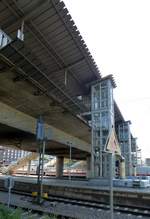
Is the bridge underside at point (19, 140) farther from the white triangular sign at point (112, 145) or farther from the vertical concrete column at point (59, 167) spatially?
the white triangular sign at point (112, 145)

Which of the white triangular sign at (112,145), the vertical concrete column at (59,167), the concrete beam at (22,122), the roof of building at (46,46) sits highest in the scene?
the roof of building at (46,46)

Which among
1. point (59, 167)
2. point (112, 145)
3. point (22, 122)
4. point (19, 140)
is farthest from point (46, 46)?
point (59, 167)

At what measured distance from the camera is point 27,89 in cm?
1565

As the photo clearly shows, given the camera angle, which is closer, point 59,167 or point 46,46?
point 46,46

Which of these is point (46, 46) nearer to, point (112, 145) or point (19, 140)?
point (19, 140)

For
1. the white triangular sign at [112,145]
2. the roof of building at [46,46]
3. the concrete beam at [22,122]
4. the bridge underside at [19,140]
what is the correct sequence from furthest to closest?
the bridge underside at [19,140], the concrete beam at [22,122], the roof of building at [46,46], the white triangular sign at [112,145]

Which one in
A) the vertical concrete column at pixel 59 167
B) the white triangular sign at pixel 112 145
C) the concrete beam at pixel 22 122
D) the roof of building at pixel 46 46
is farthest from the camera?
the vertical concrete column at pixel 59 167

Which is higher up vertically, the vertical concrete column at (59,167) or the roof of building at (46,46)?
A: the roof of building at (46,46)

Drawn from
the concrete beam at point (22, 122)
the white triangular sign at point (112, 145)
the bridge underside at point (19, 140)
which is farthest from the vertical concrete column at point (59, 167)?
the white triangular sign at point (112, 145)

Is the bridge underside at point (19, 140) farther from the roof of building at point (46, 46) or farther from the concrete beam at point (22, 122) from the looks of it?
Answer: the roof of building at point (46, 46)

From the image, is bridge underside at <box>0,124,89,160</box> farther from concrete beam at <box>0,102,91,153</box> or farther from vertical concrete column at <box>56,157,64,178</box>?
vertical concrete column at <box>56,157,64,178</box>

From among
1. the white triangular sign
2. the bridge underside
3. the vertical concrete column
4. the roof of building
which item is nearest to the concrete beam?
the bridge underside

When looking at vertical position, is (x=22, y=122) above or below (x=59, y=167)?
above

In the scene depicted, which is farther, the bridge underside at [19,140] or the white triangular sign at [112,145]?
the bridge underside at [19,140]
